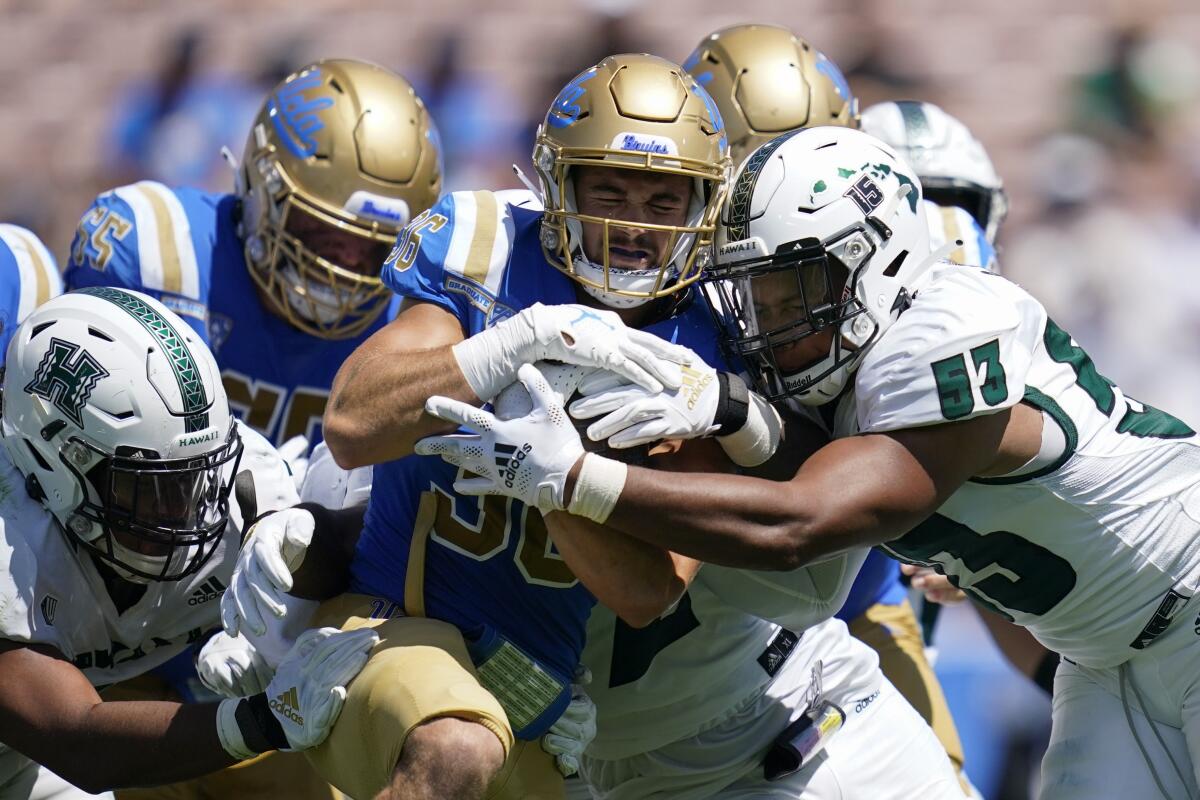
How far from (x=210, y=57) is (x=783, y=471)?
5702 mm

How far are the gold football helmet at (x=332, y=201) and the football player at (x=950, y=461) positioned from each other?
1.83m

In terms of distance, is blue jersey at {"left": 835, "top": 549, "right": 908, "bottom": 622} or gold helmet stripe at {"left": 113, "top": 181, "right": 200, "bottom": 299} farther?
gold helmet stripe at {"left": 113, "top": 181, "right": 200, "bottom": 299}

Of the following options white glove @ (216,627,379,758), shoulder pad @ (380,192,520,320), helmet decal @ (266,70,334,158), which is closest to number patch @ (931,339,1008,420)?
shoulder pad @ (380,192,520,320)

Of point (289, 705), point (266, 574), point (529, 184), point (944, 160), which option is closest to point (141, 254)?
point (529, 184)

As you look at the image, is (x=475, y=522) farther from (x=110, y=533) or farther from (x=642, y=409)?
(x=110, y=533)

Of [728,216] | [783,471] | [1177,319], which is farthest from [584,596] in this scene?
[1177,319]

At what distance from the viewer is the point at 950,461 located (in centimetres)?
317

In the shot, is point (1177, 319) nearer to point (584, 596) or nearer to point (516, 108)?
point (516, 108)

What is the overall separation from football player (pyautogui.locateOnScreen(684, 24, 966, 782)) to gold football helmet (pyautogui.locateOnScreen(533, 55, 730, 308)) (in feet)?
4.51

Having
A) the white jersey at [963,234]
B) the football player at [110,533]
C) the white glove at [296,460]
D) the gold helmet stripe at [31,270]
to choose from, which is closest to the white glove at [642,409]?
the football player at [110,533]

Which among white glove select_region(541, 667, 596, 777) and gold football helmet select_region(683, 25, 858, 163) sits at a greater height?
gold football helmet select_region(683, 25, 858, 163)

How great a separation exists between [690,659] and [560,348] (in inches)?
44.4

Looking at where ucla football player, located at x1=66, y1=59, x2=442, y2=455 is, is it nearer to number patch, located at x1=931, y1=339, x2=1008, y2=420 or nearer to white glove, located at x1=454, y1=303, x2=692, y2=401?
white glove, located at x1=454, y1=303, x2=692, y2=401

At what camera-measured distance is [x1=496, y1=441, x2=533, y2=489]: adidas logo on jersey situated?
2975mm
